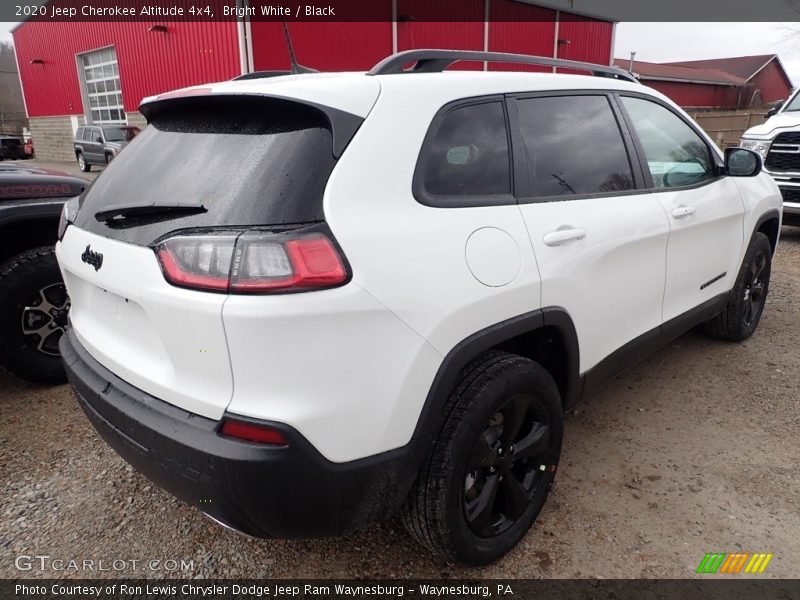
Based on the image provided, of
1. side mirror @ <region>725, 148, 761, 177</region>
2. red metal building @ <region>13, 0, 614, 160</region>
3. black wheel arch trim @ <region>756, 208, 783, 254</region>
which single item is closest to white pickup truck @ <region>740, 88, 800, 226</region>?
black wheel arch trim @ <region>756, 208, 783, 254</region>

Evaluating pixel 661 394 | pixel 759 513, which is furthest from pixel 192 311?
pixel 661 394

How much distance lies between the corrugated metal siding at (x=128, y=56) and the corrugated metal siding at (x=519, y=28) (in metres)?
8.25

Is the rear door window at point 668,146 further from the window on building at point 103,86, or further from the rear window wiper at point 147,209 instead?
the window on building at point 103,86

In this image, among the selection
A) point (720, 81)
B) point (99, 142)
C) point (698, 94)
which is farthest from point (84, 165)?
point (720, 81)

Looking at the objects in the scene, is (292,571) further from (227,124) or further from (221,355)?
(227,124)

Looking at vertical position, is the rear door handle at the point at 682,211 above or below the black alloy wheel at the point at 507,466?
above

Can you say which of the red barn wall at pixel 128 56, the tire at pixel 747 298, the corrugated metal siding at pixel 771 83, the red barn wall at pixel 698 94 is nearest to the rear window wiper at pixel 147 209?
the tire at pixel 747 298

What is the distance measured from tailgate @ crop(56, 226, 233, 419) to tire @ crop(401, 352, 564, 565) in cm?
73

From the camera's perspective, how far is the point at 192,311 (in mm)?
1464

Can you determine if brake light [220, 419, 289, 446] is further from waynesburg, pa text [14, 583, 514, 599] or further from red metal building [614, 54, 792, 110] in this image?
red metal building [614, 54, 792, 110]

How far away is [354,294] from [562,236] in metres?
0.98

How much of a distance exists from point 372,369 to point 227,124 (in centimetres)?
92

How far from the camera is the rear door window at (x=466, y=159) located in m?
1.77

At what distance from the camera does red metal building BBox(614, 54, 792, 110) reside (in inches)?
1410
